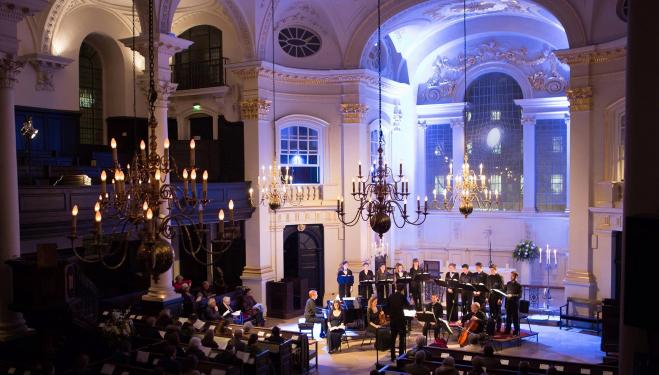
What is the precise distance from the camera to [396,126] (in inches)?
986

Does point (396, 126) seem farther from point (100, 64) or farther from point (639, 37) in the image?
point (639, 37)

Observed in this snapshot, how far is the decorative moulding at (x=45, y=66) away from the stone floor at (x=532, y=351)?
35.8 ft

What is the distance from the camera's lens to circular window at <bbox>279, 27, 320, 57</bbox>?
71.0ft

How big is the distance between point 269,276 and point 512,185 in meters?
10.8

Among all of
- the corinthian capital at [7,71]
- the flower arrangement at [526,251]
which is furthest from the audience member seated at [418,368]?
the flower arrangement at [526,251]

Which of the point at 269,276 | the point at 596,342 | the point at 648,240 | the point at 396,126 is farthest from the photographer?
the point at 396,126

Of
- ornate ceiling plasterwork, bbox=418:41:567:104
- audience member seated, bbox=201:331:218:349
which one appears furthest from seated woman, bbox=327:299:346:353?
ornate ceiling plasterwork, bbox=418:41:567:104

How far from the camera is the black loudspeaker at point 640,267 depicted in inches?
217

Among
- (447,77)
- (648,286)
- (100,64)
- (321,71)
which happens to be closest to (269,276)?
(321,71)

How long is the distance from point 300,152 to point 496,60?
910 centimetres

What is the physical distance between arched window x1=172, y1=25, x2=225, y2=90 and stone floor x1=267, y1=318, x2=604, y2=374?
975 centimetres

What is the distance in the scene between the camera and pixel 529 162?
2456 centimetres

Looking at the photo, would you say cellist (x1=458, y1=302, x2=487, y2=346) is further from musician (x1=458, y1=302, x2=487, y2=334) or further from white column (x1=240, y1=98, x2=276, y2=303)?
white column (x1=240, y1=98, x2=276, y2=303)

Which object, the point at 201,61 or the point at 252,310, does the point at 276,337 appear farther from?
the point at 201,61
